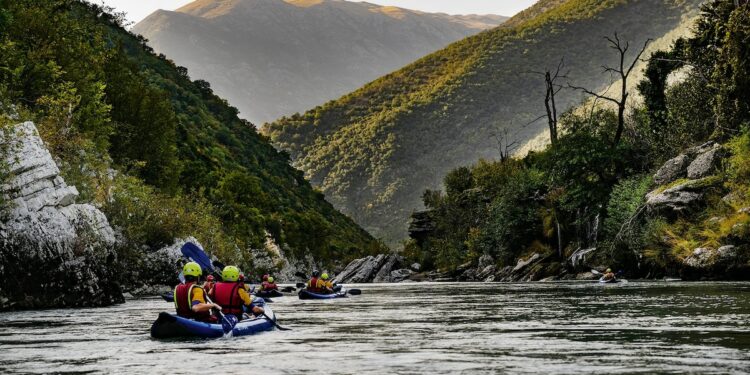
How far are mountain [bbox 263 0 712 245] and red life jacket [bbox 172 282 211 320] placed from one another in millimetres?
135167

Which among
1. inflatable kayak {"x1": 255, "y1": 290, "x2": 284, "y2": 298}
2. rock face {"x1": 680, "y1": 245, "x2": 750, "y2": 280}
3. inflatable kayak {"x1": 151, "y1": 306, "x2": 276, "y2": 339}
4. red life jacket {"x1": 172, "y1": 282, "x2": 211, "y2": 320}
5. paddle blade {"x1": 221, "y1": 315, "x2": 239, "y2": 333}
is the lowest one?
rock face {"x1": 680, "y1": 245, "x2": 750, "y2": 280}

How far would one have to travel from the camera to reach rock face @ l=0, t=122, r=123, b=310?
33750 mm

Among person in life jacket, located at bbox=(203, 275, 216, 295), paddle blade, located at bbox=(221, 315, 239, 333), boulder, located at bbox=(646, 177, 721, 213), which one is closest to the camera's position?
paddle blade, located at bbox=(221, 315, 239, 333)

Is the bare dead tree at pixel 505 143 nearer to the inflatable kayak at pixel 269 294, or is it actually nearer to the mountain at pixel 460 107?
the mountain at pixel 460 107

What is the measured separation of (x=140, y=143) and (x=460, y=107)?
104 meters

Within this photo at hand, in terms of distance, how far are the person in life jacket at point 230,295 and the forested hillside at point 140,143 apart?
20.0m

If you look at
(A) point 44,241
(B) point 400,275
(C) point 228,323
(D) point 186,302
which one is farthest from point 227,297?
(B) point 400,275

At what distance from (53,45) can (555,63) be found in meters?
129

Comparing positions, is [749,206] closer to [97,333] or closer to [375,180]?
[97,333]

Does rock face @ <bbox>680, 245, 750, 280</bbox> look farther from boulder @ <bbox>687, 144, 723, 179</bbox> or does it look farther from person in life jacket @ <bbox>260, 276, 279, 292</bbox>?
person in life jacket @ <bbox>260, 276, 279, 292</bbox>

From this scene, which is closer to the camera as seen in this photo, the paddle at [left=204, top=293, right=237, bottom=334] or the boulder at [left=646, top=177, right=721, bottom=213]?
the paddle at [left=204, top=293, right=237, bottom=334]

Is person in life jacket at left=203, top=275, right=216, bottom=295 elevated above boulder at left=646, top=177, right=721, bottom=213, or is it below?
above

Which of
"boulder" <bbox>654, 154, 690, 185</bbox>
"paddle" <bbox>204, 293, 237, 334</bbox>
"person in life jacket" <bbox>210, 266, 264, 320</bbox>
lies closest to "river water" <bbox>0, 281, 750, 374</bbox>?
"paddle" <bbox>204, 293, 237, 334</bbox>

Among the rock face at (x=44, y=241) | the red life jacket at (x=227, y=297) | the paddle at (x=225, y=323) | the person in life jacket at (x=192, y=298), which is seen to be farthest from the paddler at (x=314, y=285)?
the person in life jacket at (x=192, y=298)
